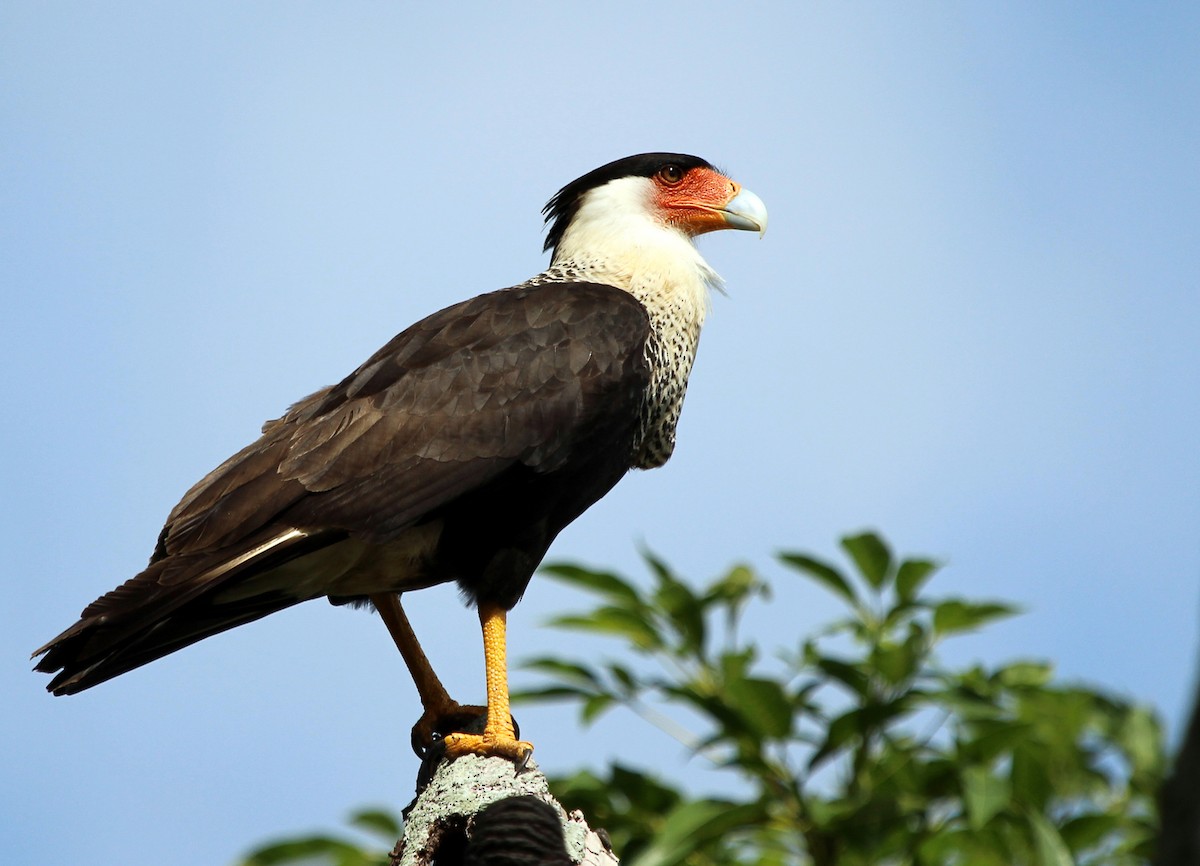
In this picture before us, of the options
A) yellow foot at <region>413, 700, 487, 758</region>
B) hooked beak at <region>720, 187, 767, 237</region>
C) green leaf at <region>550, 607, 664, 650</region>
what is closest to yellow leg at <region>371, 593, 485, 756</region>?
yellow foot at <region>413, 700, 487, 758</region>

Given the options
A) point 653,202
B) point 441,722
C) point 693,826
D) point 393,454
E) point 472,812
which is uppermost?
point 653,202

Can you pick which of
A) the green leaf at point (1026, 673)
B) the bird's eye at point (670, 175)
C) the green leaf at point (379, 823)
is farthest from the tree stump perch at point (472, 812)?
the bird's eye at point (670, 175)

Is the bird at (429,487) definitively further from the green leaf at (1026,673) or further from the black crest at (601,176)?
the green leaf at (1026,673)

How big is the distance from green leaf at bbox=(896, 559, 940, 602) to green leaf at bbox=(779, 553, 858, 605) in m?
0.14

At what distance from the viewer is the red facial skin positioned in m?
5.87

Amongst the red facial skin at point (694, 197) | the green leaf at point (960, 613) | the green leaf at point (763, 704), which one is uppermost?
the red facial skin at point (694, 197)

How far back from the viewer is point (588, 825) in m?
3.27

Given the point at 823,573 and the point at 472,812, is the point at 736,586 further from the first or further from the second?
the point at 472,812

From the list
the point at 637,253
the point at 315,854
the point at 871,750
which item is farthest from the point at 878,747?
the point at 637,253

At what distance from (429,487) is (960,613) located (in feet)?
6.40

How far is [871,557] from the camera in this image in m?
2.96

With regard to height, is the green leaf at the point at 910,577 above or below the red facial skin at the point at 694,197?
below

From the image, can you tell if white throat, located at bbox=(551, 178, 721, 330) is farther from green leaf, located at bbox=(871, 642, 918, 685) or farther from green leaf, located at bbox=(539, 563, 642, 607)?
green leaf, located at bbox=(871, 642, 918, 685)

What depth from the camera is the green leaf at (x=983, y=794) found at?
2094mm
